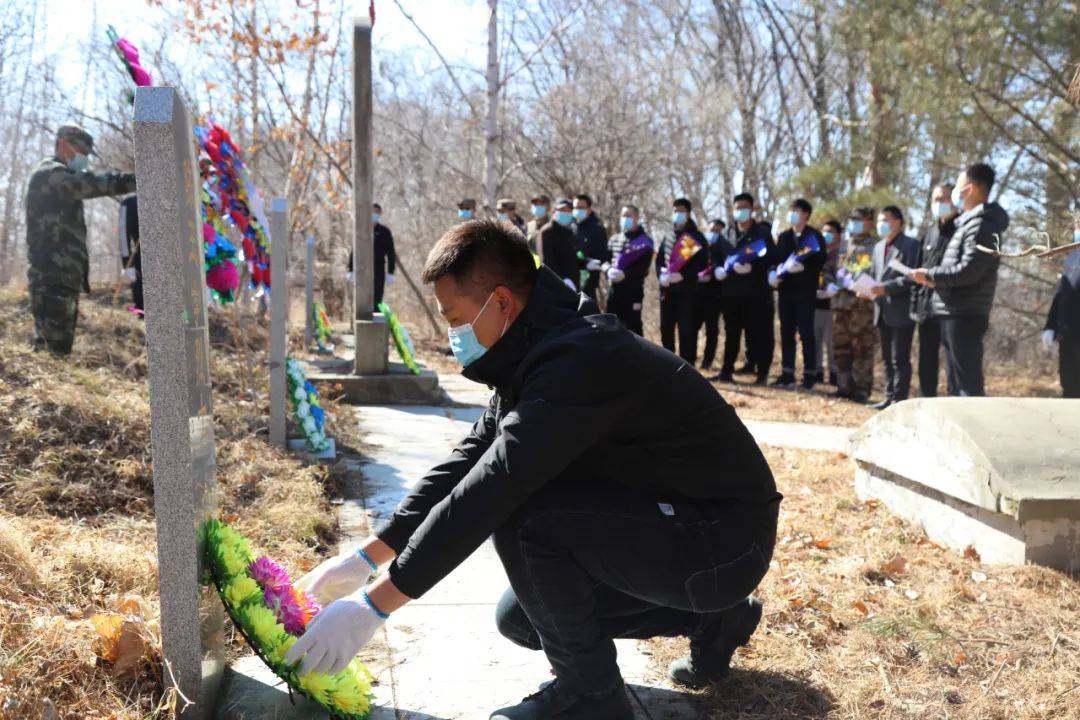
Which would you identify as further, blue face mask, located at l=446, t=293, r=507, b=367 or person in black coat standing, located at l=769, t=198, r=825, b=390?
person in black coat standing, located at l=769, t=198, r=825, b=390

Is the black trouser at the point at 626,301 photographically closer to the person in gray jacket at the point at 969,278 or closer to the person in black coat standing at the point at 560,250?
the person in black coat standing at the point at 560,250

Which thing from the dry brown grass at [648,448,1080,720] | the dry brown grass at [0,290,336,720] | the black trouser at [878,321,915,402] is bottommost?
the dry brown grass at [648,448,1080,720]

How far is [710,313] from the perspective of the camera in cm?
1095

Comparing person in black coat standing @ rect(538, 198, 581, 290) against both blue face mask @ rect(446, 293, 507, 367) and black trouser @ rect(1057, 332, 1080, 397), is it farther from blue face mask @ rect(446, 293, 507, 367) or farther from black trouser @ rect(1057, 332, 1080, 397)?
blue face mask @ rect(446, 293, 507, 367)

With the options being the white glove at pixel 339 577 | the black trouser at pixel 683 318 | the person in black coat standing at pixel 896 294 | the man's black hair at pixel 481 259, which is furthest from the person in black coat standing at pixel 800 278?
the white glove at pixel 339 577

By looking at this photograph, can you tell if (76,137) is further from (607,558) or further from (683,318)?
(683,318)

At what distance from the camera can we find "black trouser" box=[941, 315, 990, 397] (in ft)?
20.5

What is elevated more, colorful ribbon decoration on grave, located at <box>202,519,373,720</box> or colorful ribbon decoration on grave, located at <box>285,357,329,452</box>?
colorful ribbon decoration on grave, located at <box>285,357,329,452</box>

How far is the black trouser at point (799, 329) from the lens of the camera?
966 cm

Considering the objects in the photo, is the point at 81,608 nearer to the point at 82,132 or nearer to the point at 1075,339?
the point at 82,132

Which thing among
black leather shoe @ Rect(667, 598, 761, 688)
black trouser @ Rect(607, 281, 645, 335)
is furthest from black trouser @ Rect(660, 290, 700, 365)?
black leather shoe @ Rect(667, 598, 761, 688)

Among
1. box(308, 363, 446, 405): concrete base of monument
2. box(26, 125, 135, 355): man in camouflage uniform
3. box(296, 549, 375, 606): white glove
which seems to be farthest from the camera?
box(308, 363, 446, 405): concrete base of monument

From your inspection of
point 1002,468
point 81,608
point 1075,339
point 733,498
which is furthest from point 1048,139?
point 81,608

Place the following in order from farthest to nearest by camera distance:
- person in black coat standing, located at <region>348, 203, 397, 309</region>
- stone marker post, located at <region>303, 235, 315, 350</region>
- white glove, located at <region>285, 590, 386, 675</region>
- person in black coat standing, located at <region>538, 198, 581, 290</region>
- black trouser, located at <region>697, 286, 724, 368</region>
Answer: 1. person in black coat standing, located at <region>348, 203, 397, 309</region>
2. black trouser, located at <region>697, 286, 724, 368</region>
3. person in black coat standing, located at <region>538, 198, 581, 290</region>
4. stone marker post, located at <region>303, 235, 315, 350</region>
5. white glove, located at <region>285, 590, 386, 675</region>
